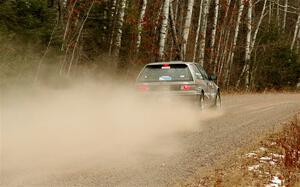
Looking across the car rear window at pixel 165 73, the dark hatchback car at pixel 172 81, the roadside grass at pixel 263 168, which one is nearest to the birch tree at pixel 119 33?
the dark hatchback car at pixel 172 81

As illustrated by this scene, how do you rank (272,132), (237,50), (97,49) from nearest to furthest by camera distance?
1. (272,132)
2. (97,49)
3. (237,50)

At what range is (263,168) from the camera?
9.11m

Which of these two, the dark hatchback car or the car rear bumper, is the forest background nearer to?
the dark hatchback car

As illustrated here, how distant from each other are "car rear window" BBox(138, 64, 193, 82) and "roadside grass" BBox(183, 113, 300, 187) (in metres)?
4.43

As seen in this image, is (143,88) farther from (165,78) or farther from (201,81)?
(201,81)

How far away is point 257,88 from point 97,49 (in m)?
15.5

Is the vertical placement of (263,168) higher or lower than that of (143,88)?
lower

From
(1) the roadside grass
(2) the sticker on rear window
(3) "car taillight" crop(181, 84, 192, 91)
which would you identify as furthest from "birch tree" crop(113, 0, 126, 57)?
(1) the roadside grass

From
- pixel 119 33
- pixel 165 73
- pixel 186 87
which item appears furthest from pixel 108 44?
pixel 186 87

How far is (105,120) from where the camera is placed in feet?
47.4

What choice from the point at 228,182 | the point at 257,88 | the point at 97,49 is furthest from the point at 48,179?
the point at 257,88

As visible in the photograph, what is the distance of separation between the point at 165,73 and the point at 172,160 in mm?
6047

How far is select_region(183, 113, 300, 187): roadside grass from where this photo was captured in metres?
8.13

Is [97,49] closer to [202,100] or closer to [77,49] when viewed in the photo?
[77,49]
